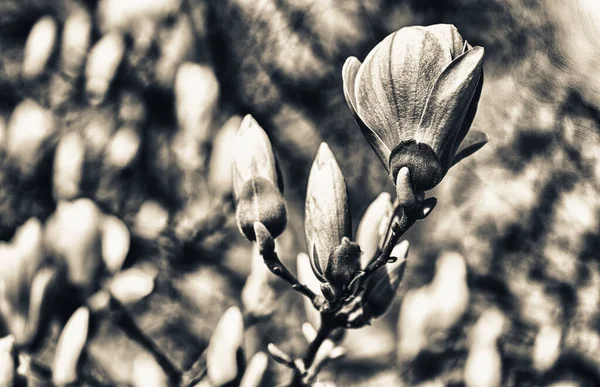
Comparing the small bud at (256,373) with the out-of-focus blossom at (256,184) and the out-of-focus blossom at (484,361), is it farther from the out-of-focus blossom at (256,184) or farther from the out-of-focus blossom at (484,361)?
the out-of-focus blossom at (484,361)

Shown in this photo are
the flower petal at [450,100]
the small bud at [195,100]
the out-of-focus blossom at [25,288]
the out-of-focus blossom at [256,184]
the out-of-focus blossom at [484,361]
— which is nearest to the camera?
the flower petal at [450,100]

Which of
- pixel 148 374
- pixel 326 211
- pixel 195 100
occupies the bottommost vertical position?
pixel 148 374

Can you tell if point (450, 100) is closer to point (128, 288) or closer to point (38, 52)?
point (128, 288)

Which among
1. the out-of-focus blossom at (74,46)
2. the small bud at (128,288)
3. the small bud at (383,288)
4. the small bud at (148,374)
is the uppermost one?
the out-of-focus blossom at (74,46)

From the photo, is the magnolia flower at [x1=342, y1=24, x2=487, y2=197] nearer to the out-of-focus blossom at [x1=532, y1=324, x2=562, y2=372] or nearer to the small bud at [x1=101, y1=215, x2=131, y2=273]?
the small bud at [x1=101, y1=215, x2=131, y2=273]

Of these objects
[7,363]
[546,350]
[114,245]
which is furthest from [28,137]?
[546,350]

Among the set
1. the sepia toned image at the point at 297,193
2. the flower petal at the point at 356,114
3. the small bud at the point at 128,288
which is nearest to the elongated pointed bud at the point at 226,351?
the sepia toned image at the point at 297,193

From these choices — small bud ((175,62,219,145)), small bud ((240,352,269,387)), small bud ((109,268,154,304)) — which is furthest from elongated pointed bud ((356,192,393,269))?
small bud ((175,62,219,145))
